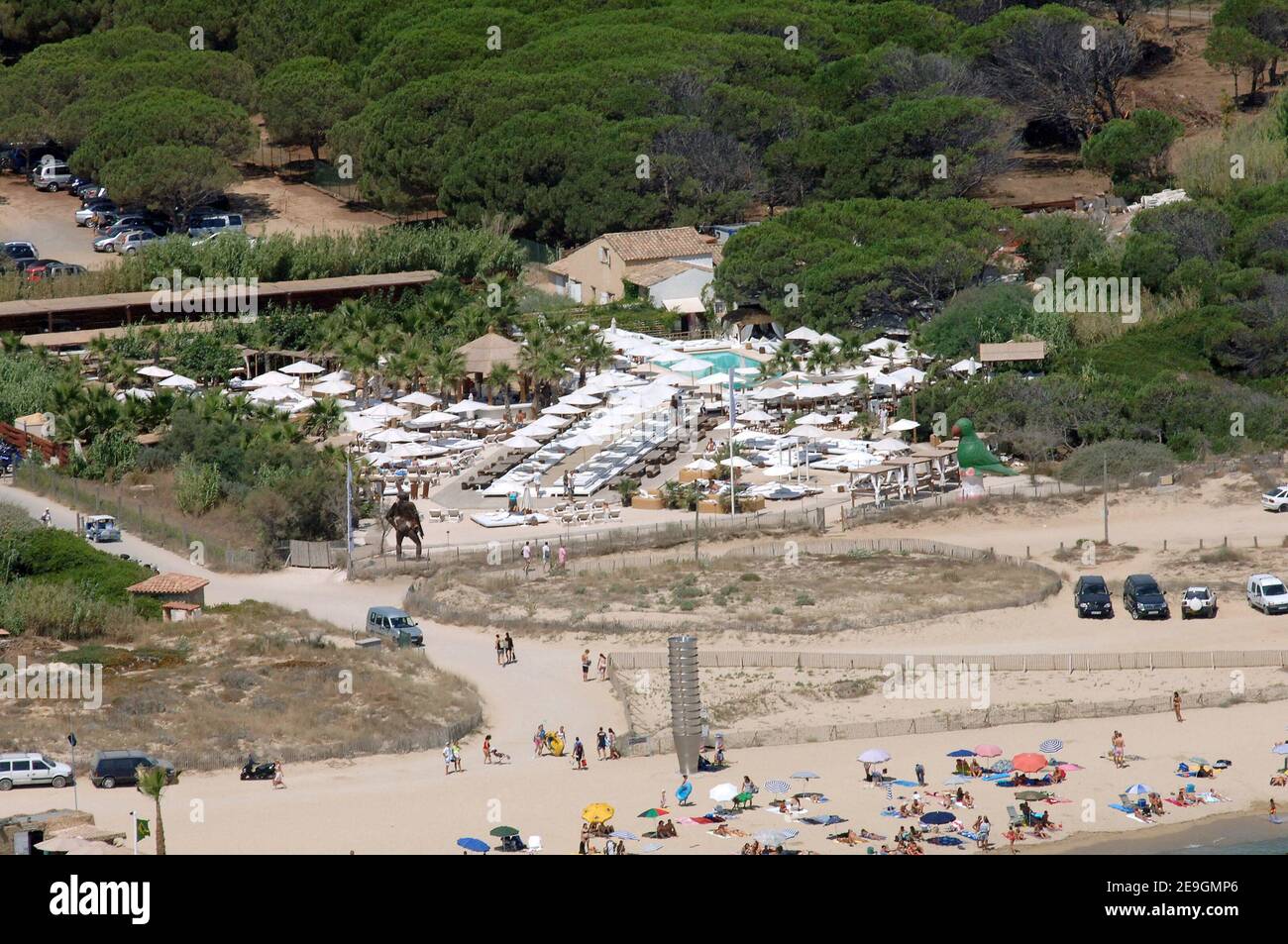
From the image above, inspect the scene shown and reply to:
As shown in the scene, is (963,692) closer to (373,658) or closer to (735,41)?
(373,658)

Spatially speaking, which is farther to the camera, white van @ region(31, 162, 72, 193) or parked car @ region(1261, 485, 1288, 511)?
white van @ region(31, 162, 72, 193)

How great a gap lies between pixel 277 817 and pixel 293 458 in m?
23.7

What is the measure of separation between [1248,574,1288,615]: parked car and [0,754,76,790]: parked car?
23.4m

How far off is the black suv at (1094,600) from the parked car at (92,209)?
5797 cm

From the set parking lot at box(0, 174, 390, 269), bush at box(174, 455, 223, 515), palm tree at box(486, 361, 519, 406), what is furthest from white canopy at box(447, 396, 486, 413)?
parking lot at box(0, 174, 390, 269)

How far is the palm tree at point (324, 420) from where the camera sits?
6122 centimetres

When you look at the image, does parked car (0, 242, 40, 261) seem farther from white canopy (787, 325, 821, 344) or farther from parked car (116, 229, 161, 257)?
white canopy (787, 325, 821, 344)

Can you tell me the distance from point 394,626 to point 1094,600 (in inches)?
548

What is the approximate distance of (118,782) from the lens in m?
35.6

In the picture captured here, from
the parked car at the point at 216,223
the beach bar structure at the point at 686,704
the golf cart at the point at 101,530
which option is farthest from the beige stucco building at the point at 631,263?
the beach bar structure at the point at 686,704

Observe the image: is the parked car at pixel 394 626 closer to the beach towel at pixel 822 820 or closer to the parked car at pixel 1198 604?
the beach towel at pixel 822 820

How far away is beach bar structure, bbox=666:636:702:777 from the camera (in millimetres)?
36844

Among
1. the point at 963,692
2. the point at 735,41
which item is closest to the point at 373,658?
the point at 963,692

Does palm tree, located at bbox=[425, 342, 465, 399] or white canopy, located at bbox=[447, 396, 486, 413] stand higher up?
palm tree, located at bbox=[425, 342, 465, 399]
